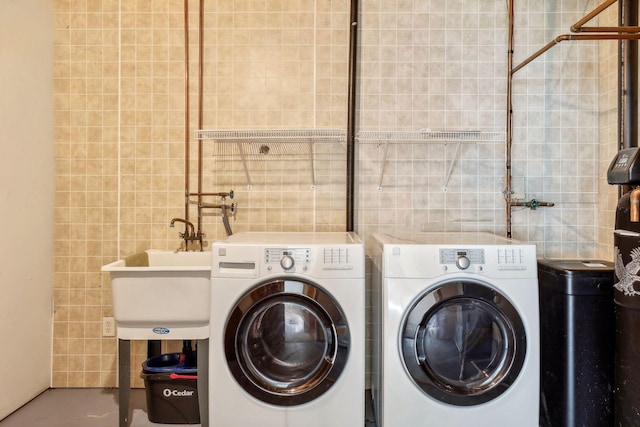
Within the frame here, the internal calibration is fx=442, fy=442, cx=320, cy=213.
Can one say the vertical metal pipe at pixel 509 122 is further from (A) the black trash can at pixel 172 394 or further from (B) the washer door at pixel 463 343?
(A) the black trash can at pixel 172 394

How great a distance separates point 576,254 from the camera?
2607 millimetres

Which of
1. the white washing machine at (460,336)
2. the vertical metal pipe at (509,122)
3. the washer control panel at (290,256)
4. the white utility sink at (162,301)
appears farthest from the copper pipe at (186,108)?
the vertical metal pipe at (509,122)

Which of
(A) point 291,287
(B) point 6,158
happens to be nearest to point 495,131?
(A) point 291,287

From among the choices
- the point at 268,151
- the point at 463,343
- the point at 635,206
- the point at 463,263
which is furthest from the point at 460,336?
the point at 268,151

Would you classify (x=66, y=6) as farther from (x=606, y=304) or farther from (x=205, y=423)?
(x=606, y=304)

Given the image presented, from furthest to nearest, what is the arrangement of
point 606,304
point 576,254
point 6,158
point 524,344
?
point 576,254 → point 6,158 → point 606,304 → point 524,344

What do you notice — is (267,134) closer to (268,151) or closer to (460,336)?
(268,151)

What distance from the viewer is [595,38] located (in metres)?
1.87

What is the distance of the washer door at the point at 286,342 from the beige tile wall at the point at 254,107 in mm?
841

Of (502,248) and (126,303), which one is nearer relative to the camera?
(502,248)

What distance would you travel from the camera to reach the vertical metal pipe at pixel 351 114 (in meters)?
2.57

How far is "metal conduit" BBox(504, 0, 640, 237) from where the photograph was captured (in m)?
1.80

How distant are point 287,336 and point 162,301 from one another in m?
0.61

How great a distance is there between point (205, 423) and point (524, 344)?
1.41 m
